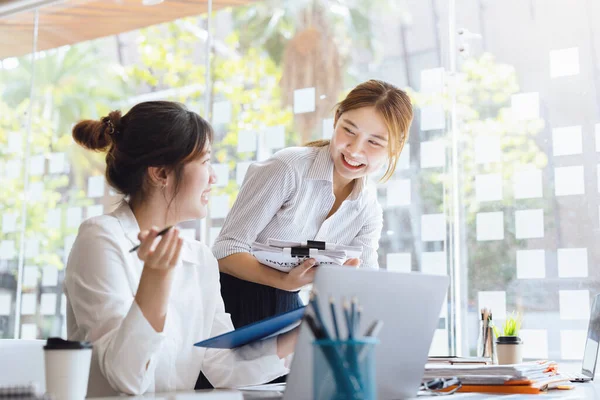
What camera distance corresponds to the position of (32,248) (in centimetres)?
528

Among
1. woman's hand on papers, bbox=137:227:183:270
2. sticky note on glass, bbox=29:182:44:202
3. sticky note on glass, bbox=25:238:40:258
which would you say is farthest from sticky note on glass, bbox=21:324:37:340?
woman's hand on papers, bbox=137:227:183:270

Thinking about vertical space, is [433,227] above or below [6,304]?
above

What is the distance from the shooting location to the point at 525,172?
352cm

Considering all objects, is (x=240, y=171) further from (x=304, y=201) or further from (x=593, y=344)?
(x=593, y=344)

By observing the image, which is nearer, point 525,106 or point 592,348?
point 592,348

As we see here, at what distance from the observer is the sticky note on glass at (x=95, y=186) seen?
5.13 meters

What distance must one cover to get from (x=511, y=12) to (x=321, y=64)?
1.13m

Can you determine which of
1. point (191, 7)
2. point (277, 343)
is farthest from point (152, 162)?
point (191, 7)

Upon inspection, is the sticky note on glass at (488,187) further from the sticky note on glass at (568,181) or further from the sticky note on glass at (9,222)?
the sticky note on glass at (9,222)

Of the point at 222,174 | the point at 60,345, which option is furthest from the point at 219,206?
the point at 60,345

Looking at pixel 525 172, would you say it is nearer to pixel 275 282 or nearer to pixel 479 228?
pixel 479 228

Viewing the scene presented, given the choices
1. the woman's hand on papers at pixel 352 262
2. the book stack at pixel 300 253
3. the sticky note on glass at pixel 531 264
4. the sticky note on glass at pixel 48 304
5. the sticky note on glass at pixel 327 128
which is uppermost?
the sticky note on glass at pixel 327 128

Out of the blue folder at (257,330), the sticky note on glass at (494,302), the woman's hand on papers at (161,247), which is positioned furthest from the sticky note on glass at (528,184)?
the woman's hand on papers at (161,247)

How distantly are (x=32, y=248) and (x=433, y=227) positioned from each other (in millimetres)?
3066
